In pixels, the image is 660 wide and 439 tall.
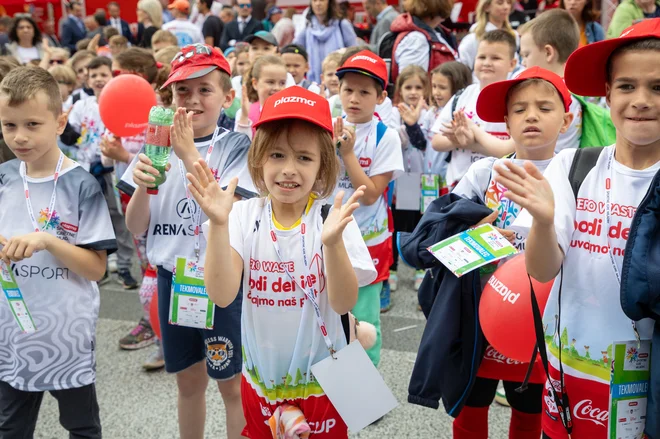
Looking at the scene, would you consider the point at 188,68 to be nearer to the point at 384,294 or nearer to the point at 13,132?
the point at 13,132

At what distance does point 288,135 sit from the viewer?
2.32m

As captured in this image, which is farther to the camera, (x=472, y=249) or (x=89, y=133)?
(x=89, y=133)

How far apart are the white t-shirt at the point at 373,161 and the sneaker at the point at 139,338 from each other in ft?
6.63

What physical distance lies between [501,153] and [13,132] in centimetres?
250

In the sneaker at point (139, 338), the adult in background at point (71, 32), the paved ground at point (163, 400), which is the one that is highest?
the adult in background at point (71, 32)

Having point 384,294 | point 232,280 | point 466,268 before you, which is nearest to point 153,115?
point 232,280

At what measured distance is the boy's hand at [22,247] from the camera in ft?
8.08

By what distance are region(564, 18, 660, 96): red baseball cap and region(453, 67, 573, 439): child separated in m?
0.36

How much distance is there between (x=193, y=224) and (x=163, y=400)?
1.58 meters

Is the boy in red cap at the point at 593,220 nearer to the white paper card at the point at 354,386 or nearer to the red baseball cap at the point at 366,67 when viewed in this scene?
the white paper card at the point at 354,386

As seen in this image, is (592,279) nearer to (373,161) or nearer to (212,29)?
(373,161)

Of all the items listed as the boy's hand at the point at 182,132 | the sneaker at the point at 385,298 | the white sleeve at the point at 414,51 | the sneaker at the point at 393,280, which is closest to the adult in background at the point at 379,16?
the white sleeve at the point at 414,51

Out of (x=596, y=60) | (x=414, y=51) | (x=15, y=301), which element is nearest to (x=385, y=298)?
(x=414, y=51)

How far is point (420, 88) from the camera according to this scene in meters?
5.71
